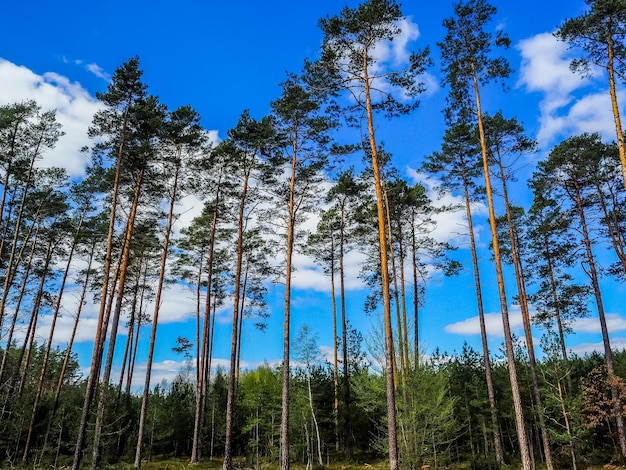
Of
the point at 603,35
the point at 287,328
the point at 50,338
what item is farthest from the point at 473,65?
the point at 50,338

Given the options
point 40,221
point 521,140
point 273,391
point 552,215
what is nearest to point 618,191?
point 552,215

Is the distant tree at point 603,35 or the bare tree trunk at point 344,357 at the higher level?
the distant tree at point 603,35

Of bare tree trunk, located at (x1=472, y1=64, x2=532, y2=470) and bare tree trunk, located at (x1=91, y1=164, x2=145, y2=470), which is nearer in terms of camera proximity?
bare tree trunk, located at (x1=472, y1=64, x2=532, y2=470)

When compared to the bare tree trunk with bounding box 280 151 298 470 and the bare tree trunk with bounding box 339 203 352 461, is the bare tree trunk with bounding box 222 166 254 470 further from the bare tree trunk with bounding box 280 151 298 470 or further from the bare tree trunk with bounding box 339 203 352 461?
the bare tree trunk with bounding box 339 203 352 461

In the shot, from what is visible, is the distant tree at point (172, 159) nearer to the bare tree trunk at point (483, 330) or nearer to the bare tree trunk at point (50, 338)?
the bare tree trunk at point (50, 338)

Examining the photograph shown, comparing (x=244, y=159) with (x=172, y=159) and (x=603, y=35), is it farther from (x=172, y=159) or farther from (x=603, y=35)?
(x=603, y=35)

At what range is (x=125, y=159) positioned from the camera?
1623 centimetres

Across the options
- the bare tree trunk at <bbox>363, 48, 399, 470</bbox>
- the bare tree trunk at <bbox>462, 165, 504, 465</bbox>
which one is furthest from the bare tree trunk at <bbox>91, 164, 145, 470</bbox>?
the bare tree trunk at <bbox>462, 165, 504, 465</bbox>

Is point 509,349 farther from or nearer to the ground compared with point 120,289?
nearer to the ground

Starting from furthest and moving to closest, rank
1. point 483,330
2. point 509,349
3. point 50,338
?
point 50,338 < point 483,330 < point 509,349

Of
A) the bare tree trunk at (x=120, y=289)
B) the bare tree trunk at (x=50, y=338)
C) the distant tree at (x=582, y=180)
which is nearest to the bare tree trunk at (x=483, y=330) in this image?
the distant tree at (x=582, y=180)

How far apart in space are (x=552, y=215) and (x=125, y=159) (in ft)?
69.1

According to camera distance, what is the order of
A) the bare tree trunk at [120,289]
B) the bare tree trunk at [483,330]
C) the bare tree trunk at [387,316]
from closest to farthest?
the bare tree trunk at [387,316] < the bare tree trunk at [120,289] < the bare tree trunk at [483,330]

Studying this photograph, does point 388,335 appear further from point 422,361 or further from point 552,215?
point 552,215
